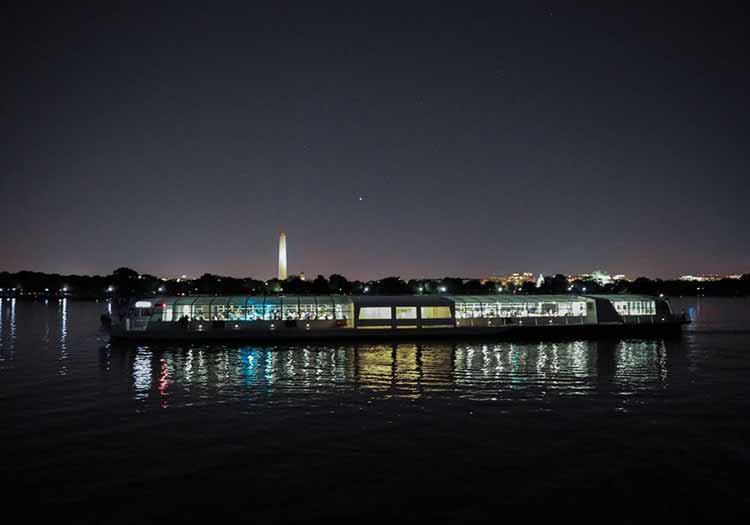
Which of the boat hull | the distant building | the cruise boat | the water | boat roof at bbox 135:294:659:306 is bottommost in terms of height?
the water

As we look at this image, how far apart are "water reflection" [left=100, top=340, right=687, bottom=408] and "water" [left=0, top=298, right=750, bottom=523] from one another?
0.36m

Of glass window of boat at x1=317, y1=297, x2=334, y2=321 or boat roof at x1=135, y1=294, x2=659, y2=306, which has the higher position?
boat roof at x1=135, y1=294, x2=659, y2=306

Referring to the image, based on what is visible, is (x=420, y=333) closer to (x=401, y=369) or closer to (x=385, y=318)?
(x=385, y=318)

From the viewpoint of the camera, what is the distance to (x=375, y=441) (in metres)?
24.8

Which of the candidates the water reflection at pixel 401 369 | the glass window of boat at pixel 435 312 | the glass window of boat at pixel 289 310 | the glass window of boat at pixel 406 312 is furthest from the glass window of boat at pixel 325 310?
the glass window of boat at pixel 435 312

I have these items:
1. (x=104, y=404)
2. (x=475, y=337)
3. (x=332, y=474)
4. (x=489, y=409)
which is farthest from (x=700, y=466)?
(x=475, y=337)

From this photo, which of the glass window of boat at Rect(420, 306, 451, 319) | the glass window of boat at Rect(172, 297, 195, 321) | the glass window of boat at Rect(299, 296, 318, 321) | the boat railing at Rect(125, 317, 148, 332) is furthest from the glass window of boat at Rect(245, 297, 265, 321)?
the glass window of boat at Rect(420, 306, 451, 319)

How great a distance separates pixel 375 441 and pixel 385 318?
46.6 metres

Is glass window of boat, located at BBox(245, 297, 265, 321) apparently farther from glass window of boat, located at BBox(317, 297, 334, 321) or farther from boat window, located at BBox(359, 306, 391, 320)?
boat window, located at BBox(359, 306, 391, 320)

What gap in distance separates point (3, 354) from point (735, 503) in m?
65.0

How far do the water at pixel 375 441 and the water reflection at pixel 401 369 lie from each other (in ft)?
1.20

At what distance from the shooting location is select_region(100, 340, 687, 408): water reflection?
36.8 metres

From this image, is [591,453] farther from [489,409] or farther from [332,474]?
[332,474]

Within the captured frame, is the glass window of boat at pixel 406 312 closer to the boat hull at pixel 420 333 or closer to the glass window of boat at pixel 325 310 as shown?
the boat hull at pixel 420 333
